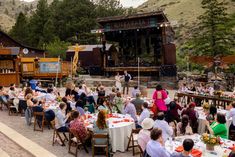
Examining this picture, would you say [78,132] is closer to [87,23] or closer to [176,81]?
[176,81]

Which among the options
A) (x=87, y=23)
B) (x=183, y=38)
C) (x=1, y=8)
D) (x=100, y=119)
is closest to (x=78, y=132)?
(x=100, y=119)

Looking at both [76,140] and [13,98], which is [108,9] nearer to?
[13,98]

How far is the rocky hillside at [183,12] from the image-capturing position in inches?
2832

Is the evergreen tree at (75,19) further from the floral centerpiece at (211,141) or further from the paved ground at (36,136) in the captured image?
the floral centerpiece at (211,141)

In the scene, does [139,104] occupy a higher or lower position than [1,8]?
lower

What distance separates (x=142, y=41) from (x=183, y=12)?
196 feet

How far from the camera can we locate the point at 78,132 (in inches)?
329

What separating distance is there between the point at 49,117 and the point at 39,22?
50.3 meters

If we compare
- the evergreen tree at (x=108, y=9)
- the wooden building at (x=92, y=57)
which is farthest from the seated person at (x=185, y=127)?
the evergreen tree at (x=108, y=9)

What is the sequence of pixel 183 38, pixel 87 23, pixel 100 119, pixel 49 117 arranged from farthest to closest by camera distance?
pixel 183 38, pixel 87 23, pixel 49 117, pixel 100 119

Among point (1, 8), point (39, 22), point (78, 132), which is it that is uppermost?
point (1, 8)

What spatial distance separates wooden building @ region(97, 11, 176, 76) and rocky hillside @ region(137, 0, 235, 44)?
107 ft

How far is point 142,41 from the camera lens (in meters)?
34.3

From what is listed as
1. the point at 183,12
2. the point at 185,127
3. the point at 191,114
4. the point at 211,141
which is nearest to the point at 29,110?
the point at 191,114
